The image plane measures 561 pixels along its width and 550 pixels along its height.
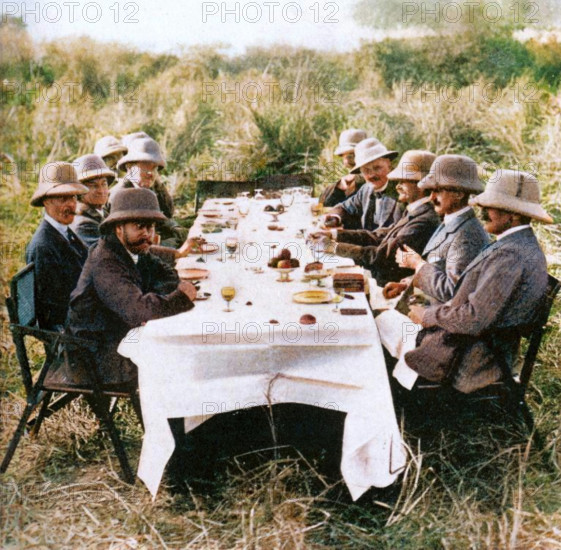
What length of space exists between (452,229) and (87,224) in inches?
106

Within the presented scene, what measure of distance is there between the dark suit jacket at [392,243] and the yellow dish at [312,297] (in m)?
1.31

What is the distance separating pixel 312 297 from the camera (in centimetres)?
339

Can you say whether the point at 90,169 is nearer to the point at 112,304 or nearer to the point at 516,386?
the point at 112,304

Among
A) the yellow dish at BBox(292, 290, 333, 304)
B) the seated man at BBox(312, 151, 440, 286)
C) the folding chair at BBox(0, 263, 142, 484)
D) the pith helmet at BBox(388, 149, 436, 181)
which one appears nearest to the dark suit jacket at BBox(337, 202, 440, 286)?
the seated man at BBox(312, 151, 440, 286)

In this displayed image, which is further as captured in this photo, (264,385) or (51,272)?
(51,272)

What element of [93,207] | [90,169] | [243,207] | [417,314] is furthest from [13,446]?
[243,207]

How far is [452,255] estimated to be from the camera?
3793 mm

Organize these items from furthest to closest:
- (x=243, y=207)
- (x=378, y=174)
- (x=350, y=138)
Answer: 1. (x=350, y=138)
2. (x=243, y=207)
3. (x=378, y=174)

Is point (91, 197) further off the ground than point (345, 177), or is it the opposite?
point (91, 197)

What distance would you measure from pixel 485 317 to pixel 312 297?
91cm

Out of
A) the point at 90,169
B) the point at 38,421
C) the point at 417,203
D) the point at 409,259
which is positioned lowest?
the point at 38,421

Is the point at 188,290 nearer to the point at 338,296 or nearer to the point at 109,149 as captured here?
the point at 338,296

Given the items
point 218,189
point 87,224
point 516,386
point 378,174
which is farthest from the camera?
point 218,189

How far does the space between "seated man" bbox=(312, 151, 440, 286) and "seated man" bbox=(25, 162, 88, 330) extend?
5.72ft
